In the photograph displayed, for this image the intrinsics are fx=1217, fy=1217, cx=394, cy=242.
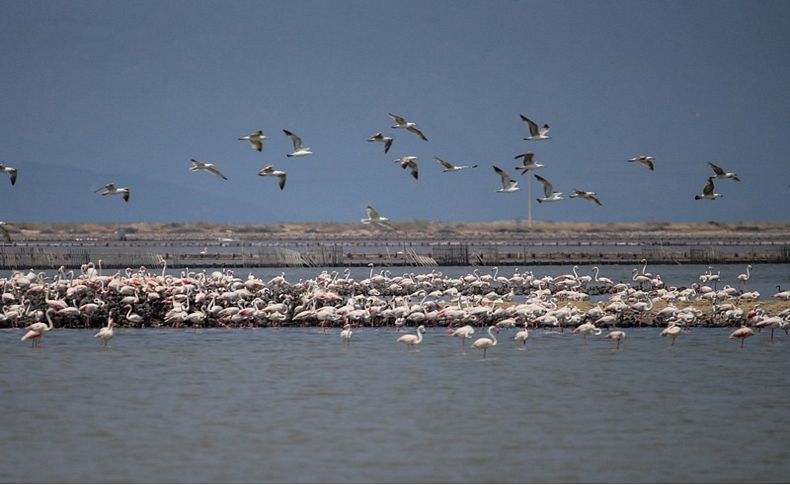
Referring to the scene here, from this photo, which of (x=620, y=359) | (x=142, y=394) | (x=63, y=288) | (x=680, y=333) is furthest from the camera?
(x=63, y=288)

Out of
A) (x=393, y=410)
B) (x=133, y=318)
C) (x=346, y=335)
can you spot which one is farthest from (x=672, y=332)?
(x=133, y=318)

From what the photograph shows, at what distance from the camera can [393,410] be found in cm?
1891

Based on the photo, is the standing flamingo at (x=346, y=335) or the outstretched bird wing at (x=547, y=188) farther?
the outstretched bird wing at (x=547, y=188)

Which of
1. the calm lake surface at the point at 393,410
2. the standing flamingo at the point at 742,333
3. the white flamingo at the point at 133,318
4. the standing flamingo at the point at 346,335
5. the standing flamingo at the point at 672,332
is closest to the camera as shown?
the calm lake surface at the point at 393,410

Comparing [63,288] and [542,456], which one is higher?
[63,288]

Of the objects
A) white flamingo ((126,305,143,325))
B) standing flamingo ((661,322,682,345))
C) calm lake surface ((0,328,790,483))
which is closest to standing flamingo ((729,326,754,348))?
calm lake surface ((0,328,790,483))

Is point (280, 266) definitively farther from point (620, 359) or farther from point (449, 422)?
point (449, 422)

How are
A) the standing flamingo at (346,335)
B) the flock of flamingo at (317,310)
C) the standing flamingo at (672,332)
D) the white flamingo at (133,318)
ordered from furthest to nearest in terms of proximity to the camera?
the white flamingo at (133,318)
the flock of flamingo at (317,310)
the standing flamingo at (346,335)
the standing flamingo at (672,332)

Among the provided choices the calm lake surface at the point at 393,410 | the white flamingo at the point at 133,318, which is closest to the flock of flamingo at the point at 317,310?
the white flamingo at the point at 133,318

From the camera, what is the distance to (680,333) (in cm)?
2794

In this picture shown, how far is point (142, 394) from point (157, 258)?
121 ft

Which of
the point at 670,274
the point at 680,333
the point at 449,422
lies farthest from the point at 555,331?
the point at 670,274

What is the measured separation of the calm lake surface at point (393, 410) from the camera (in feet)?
49.5

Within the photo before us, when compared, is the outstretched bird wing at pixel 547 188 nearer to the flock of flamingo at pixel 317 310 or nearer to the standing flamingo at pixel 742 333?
the flock of flamingo at pixel 317 310
